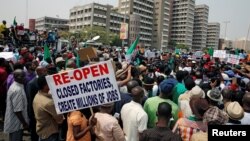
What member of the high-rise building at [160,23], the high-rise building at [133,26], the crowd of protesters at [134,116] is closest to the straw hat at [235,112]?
the crowd of protesters at [134,116]

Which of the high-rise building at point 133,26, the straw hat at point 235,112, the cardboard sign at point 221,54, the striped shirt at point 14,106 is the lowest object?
the striped shirt at point 14,106

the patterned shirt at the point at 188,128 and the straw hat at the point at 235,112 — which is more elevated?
the straw hat at the point at 235,112

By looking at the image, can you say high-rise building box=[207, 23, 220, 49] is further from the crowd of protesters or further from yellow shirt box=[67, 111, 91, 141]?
yellow shirt box=[67, 111, 91, 141]

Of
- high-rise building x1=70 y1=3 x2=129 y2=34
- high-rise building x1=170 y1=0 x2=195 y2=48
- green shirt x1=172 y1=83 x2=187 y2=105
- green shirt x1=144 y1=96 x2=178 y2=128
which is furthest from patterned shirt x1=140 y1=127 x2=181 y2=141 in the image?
high-rise building x1=170 y1=0 x2=195 y2=48

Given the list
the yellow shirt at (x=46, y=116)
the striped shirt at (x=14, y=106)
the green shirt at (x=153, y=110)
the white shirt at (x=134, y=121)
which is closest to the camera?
the white shirt at (x=134, y=121)

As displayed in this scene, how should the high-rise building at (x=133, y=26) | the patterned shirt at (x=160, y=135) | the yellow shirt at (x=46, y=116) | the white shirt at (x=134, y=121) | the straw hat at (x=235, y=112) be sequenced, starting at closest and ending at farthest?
→ the patterned shirt at (x=160, y=135) < the straw hat at (x=235, y=112) < the white shirt at (x=134, y=121) < the yellow shirt at (x=46, y=116) < the high-rise building at (x=133, y=26)

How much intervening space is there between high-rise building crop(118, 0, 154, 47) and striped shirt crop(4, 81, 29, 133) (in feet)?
411

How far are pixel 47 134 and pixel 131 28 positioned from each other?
12120cm

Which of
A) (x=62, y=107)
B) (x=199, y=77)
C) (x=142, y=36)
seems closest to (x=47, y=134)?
(x=62, y=107)

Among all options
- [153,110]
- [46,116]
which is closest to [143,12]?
[153,110]

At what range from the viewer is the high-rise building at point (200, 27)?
173 m

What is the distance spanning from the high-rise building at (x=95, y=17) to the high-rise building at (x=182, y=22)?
43.9 meters

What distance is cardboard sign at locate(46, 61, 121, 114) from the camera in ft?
13.3

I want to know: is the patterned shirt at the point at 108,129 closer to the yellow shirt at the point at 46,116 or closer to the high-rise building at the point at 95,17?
the yellow shirt at the point at 46,116
